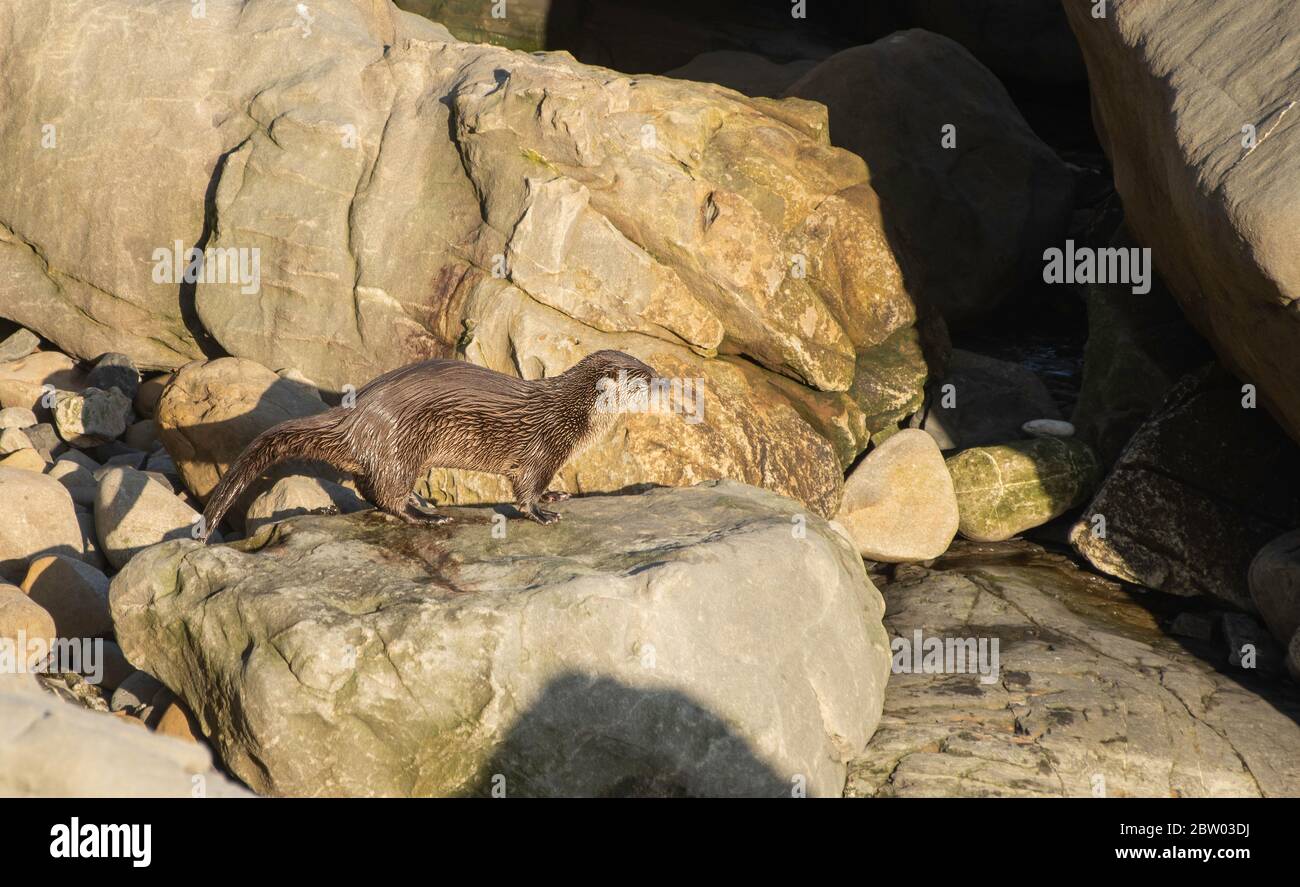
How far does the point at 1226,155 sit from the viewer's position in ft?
19.5

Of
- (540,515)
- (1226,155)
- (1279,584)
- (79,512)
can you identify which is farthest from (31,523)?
(1279,584)

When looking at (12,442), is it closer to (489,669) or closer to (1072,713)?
(489,669)

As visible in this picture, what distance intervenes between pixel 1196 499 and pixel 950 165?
4.02 meters

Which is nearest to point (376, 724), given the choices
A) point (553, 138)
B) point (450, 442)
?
point (450, 442)

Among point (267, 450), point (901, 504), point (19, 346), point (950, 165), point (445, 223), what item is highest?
point (950, 165)

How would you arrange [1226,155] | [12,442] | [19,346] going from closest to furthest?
[1226,155] → [12,442] → [19,346]

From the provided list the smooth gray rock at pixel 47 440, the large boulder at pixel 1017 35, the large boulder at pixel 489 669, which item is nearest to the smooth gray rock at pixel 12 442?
the smooth gray rock at pixel 47 440

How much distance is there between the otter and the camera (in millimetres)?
5441

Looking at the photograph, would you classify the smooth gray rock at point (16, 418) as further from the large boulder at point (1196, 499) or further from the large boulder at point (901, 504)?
the large boulder at point (1196, 499)

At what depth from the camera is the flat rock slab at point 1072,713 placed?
508 cm

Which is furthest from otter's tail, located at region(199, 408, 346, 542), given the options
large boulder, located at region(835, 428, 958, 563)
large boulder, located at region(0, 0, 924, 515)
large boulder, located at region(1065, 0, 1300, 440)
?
large boulder, located at region(1065, 0, 1300, 440)

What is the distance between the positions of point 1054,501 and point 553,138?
365 centimetres

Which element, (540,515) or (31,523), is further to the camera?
(31,523)

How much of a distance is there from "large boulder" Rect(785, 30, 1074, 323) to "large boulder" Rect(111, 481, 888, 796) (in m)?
5.71
